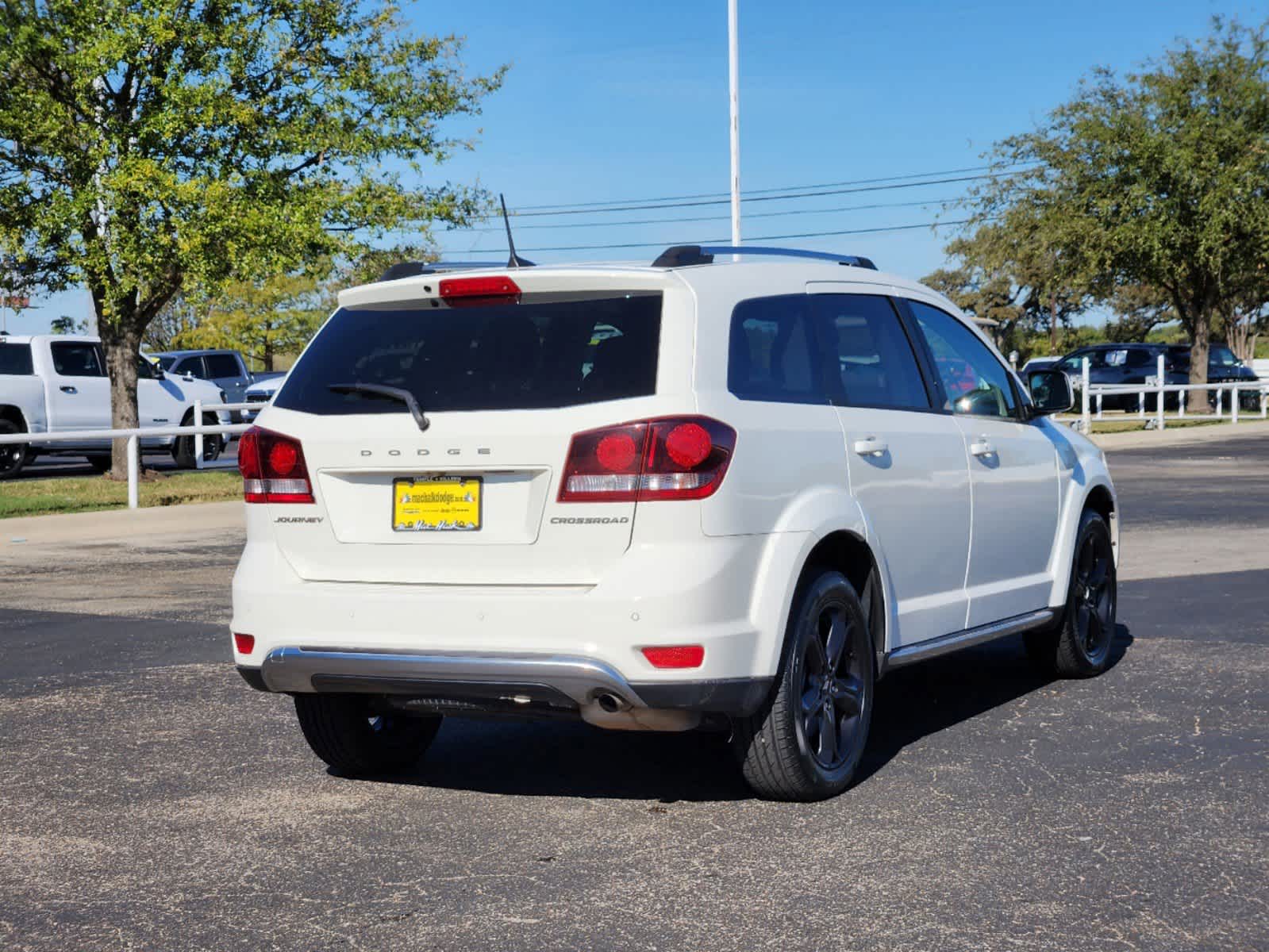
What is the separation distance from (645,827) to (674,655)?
660 millimetres

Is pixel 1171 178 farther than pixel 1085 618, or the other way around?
pixel 1171 178

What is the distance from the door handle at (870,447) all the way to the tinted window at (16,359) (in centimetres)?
2121

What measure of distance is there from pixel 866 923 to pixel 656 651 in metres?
1.05

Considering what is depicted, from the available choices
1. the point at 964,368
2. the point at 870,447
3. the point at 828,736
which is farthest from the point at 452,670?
the point at 964,368

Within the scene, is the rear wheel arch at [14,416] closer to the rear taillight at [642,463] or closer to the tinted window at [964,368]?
the tinted window at [964,368]

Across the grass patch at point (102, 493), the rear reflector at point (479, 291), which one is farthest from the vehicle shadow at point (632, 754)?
the grass patch at point (102, 493)

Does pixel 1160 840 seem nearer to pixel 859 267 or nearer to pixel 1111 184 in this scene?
pixel 859 267

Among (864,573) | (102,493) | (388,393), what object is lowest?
(102,493)

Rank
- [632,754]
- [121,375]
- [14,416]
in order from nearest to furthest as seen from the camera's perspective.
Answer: [632,754], [121,375], [14,416]

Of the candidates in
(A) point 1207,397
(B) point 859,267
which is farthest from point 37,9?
(A) point 1207,397

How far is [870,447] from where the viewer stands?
5.91 metres

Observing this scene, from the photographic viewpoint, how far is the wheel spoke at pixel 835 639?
5.72 m

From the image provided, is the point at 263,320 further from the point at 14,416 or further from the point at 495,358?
the point at 495,358

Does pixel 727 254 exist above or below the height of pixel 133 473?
above
